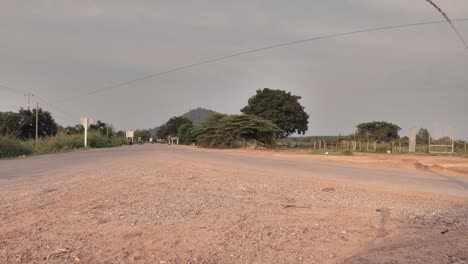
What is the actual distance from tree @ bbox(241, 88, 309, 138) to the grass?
865 inches

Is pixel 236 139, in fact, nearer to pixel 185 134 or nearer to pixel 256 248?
pixel 256 248

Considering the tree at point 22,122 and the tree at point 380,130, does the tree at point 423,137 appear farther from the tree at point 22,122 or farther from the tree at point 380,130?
the tree at point 22,122

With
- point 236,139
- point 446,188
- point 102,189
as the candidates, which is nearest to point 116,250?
point 102,189

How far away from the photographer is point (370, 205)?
29.4 ft

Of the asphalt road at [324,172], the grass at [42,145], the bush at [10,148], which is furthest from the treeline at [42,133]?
the asphalt road at [324,172]

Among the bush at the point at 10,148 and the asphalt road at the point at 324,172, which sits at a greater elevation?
the bush at the point at 10,148

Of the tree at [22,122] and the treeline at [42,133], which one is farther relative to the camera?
the tree at [22,122]

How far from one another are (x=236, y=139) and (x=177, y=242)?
1778 inches

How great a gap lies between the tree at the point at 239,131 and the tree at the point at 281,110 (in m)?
14.0

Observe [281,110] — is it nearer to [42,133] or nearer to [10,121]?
[42,133]

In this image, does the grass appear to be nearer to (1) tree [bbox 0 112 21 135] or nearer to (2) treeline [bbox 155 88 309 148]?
(1) tree [bbox 0 112 21 135]

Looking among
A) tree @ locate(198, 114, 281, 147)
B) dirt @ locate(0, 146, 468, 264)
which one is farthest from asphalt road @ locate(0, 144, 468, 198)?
tree @ locate(198, 114, 281, 147)

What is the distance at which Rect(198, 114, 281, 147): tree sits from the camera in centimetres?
4925

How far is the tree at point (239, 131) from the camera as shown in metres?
49.2
